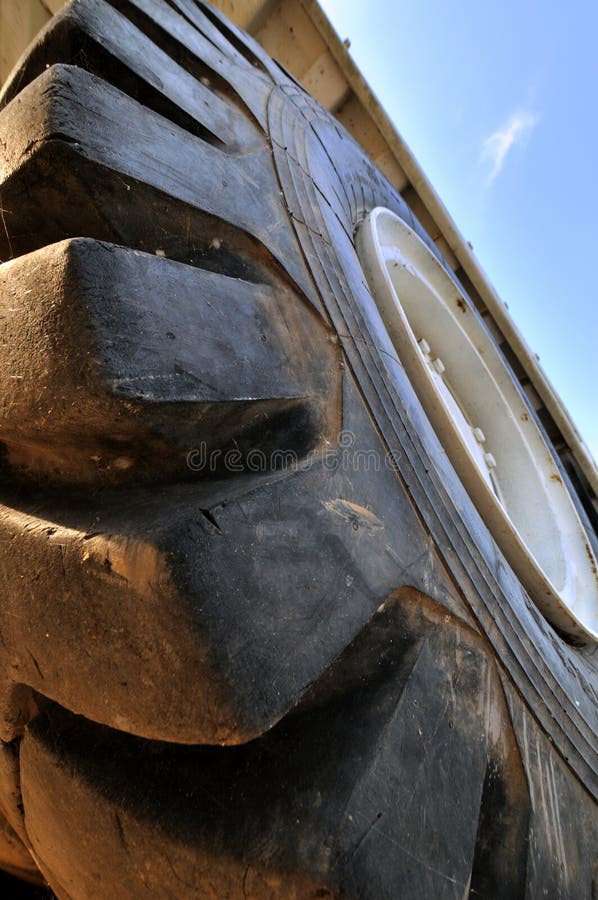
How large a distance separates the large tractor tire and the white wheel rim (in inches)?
8.8

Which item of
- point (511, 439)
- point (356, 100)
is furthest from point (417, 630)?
point (356, 100)

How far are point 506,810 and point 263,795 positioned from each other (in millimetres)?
256

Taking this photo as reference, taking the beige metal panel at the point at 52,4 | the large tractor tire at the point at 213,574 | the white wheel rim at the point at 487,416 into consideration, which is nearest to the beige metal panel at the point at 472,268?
the white wheel rim at the point at 487,416

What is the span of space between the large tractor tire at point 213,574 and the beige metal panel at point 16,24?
3.42 ft

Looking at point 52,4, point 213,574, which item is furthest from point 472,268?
point 213,574

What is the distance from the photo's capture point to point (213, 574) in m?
0.30

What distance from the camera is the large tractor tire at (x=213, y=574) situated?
30 cm

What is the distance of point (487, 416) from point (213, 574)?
133cm

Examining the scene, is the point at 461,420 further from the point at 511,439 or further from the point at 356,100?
the point at 356,100

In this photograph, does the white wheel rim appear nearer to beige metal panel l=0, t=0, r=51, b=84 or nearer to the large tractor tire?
the large tractor tire

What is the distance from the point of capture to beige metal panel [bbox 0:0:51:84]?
1185 millimetres

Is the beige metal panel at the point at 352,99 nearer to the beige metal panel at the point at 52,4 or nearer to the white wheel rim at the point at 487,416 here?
the beige metal panel at the point at 52,4

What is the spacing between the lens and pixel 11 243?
408 millimetres

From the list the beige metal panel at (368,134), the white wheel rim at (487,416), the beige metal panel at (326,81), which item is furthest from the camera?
the beige metal panel at (368,134)
